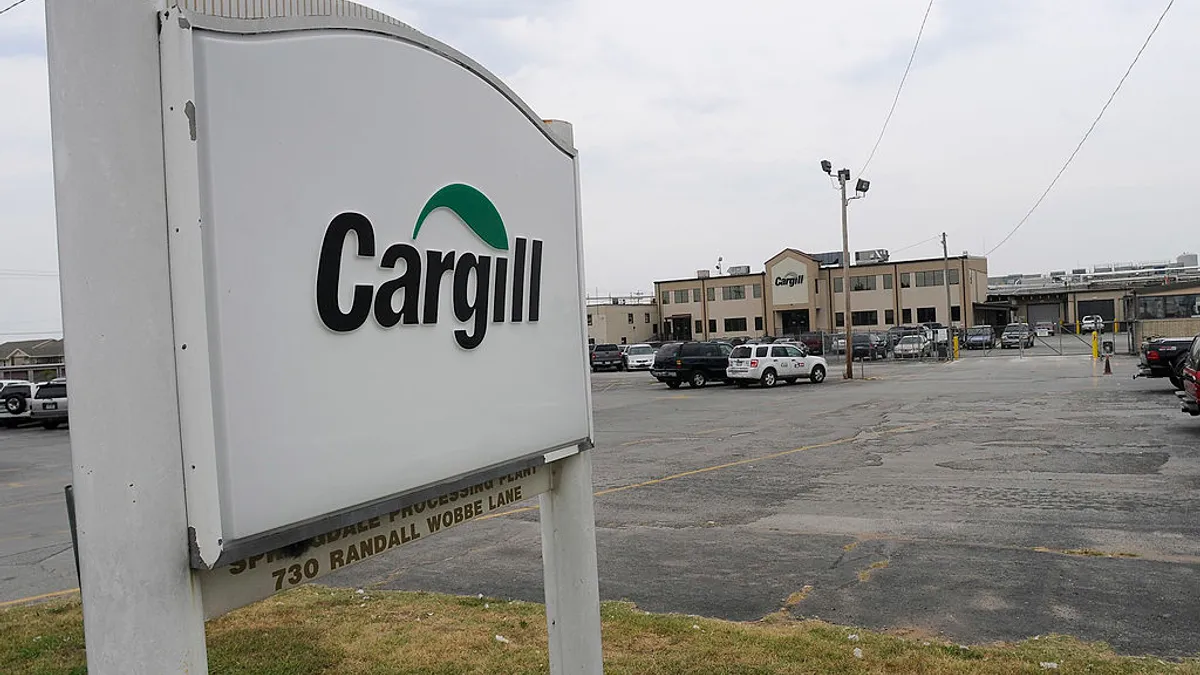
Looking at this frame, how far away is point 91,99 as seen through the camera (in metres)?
2.18

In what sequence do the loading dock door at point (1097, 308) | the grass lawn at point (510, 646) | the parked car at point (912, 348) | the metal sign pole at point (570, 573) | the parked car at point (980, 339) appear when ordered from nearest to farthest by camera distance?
the metal sign pole at point (570, 573) < the grass lawn at point (510, 646) < the parked car at point (912, 348) < the parked car at point (980, 339) < the loading dock door at point (1097, 308)

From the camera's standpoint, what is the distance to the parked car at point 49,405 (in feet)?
91.8

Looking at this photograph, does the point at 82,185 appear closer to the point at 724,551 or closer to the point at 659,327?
the point at 724,551

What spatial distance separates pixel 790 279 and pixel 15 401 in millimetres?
65333

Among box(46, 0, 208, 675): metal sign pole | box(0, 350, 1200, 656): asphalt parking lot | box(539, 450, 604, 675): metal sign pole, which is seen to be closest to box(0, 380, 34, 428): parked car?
box(0, 350, 1200, 656): asphalt parking lot

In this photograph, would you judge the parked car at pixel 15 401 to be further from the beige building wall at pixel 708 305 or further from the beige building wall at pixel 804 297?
the beige building wall at pixel 708 305

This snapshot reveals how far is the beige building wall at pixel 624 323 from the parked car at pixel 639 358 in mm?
27623

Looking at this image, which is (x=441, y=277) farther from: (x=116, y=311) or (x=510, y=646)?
(x=510, y=646)

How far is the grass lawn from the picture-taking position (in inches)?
200

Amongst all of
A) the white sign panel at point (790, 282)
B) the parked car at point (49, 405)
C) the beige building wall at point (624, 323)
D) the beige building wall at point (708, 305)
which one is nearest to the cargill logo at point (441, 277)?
the parked car at point (49, 405)

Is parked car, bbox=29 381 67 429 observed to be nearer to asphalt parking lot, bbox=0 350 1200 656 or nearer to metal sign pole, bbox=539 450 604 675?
asphalt parking lot, bbox=0 350 1200 656

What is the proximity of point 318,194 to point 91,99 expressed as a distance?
608 mm

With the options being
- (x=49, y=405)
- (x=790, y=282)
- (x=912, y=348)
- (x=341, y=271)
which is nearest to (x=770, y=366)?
(x=912, y=348)

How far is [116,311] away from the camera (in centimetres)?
218
